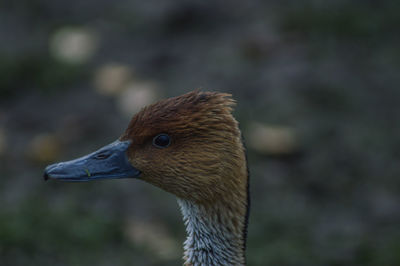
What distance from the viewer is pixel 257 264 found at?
4277mm

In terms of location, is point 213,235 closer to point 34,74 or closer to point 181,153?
point 181,153

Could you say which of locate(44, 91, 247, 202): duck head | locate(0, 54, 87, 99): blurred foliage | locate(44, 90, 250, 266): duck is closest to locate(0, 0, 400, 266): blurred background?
locate(0, 54, 87, 99): blurred foliage

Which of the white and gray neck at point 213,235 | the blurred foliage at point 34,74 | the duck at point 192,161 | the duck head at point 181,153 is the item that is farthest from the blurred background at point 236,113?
the duck head at point 181,153

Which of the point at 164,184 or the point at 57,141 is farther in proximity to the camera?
the point at 57,141

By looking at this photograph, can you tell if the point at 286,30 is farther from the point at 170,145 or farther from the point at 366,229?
the point at 170,145

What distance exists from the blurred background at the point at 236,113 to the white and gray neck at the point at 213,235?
1231 millimetres

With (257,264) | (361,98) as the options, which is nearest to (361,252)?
(257,264)

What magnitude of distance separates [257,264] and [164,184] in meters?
1.59

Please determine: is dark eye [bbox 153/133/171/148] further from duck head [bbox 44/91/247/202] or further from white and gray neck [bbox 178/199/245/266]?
white and gray neck [bbox 178/199/245/266]

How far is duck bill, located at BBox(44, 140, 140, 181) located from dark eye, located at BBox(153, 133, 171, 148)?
0.48 feet

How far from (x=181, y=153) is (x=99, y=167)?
420mm

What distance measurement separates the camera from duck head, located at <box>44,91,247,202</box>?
9.39ft

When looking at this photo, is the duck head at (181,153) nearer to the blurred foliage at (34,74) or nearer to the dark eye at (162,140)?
the dark eye at (162,140)

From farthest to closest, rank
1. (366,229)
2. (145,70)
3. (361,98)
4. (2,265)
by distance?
1. (145,70)
2. (361,98)
3. (366,229)
4. (2,265)
